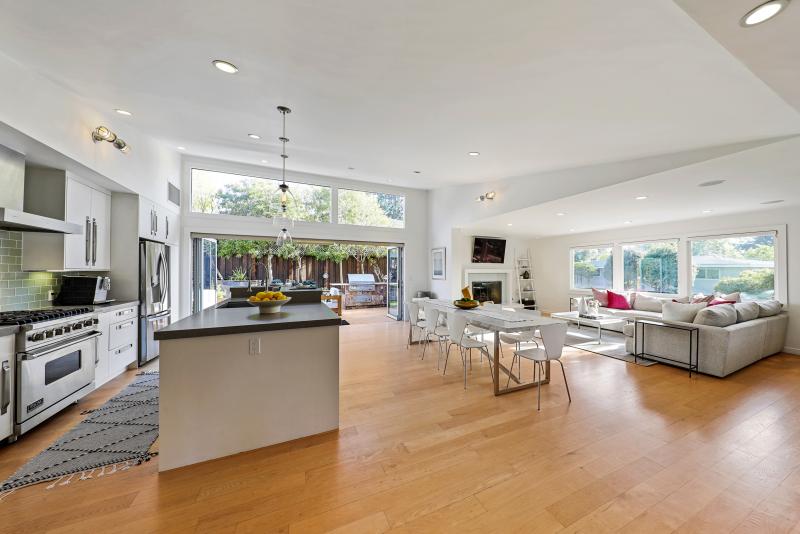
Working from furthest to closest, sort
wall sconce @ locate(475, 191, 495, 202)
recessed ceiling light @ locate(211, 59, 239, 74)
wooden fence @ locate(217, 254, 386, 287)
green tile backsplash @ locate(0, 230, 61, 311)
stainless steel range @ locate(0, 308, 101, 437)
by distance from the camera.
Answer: wooden fence @ locate(217, 254, 386, 287), wall sconce @ locate(475, 191, 495, 202), green tile backsplash @ locate(0, 230, 61, 311), recessed ceiling light @ locate(211, 59, 239, 74), stainless steel range @ locate(0, 308, 101, 437)

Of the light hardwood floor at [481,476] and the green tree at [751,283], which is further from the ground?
the green tree at [751,283]

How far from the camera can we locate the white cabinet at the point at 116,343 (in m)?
3.08

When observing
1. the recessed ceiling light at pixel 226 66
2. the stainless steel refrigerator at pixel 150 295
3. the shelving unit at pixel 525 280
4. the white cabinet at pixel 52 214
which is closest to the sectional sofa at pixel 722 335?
the shelving unit at pixel 525 280

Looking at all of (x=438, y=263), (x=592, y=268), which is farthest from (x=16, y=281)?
(x=592, y=268)

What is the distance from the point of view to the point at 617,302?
6297 mm

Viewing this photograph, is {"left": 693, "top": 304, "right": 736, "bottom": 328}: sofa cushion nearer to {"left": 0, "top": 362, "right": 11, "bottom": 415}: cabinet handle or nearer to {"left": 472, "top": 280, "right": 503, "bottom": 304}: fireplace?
{"left": 472, "top": 280, "right": 503, "bottom": 304}: fireplace

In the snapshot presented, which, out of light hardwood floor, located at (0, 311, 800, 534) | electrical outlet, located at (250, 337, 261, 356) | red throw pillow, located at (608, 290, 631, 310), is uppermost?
electrical outlet, located at (250, 337, 261, 356)

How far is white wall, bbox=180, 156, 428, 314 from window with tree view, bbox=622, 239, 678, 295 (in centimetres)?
454

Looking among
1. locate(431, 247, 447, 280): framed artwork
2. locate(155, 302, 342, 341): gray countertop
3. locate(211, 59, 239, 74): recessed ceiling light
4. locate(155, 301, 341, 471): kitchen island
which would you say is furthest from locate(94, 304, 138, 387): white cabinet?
locate(431, 247, 447, 280): framed artwork

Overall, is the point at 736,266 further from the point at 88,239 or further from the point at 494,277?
the point at 88,239

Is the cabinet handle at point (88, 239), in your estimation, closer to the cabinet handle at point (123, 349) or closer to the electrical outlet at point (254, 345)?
the cabinet handle at point (123, 349)

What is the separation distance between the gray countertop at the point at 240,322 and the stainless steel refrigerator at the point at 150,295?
190 centimetres

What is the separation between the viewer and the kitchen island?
193cm

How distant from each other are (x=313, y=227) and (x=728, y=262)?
304 inches
